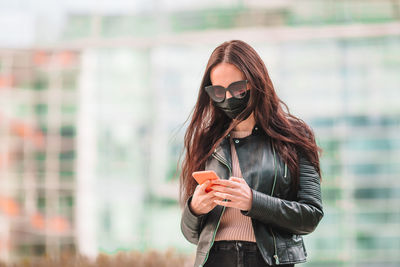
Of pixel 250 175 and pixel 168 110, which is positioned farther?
pixel 168 110

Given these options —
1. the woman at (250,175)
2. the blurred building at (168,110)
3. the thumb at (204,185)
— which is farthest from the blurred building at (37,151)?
the thumb at (204,185)

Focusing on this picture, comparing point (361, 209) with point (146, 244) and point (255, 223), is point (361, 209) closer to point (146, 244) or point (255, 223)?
point (146, 244)

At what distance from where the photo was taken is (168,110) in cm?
809

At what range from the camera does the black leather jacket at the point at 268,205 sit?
68.7 inches

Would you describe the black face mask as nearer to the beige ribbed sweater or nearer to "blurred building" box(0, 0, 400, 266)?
the beige ribbed sweater

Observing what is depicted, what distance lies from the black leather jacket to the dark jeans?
48 mm

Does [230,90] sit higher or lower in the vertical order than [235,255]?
higher

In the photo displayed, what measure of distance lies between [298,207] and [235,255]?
0.27 m

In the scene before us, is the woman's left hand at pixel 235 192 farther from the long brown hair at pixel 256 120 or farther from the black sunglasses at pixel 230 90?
the black sunglasses at pixel 230 90

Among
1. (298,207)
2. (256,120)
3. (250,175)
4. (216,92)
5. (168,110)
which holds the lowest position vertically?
(298,207)

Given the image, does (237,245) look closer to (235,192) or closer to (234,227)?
(234,227)

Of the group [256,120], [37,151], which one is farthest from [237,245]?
[37,151]

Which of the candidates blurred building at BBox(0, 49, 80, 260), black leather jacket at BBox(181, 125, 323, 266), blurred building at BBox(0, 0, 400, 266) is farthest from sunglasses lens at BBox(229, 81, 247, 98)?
blurred building at BBox(0, 49, 80, 260)

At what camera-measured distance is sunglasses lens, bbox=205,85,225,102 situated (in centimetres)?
192
